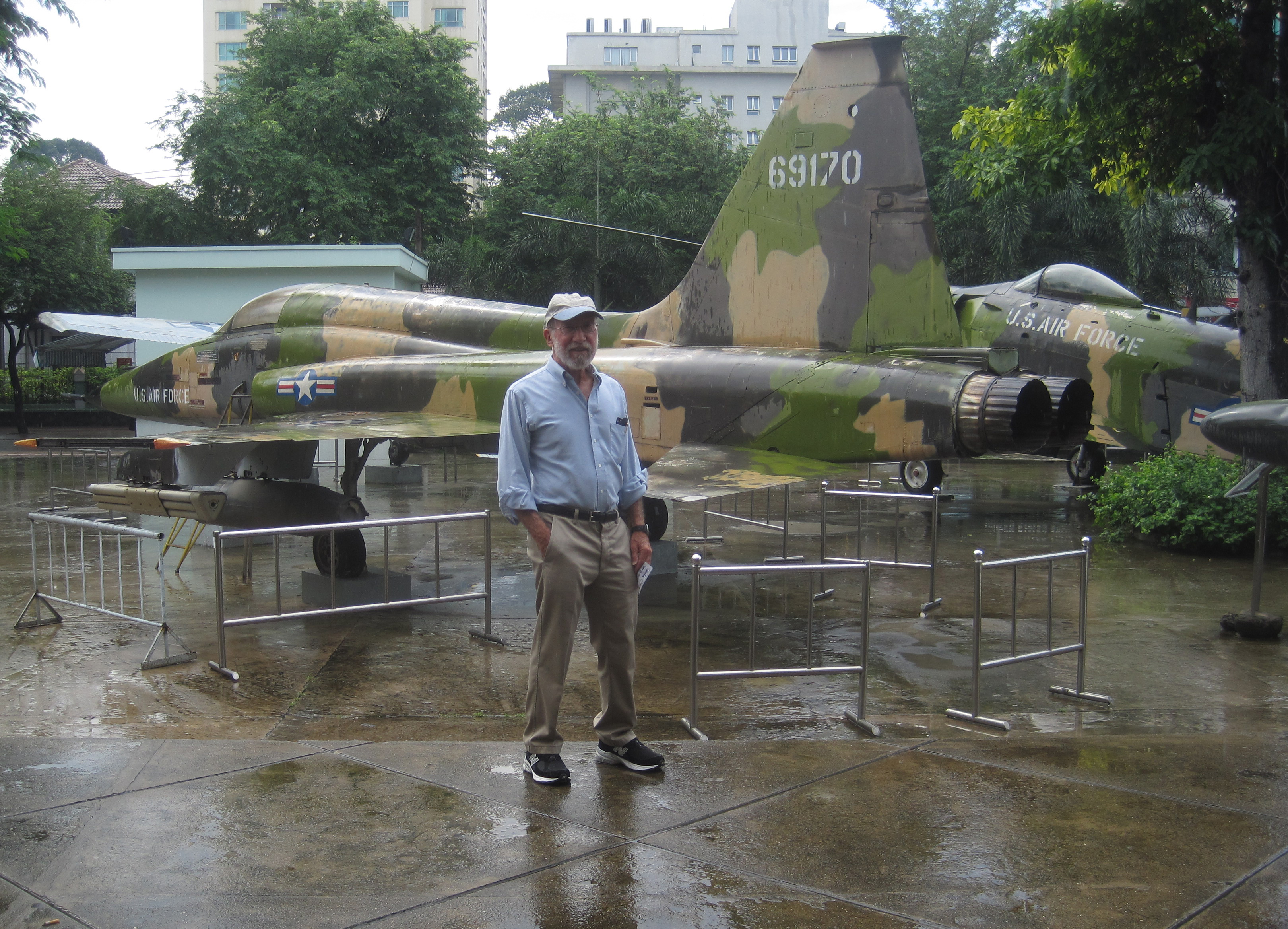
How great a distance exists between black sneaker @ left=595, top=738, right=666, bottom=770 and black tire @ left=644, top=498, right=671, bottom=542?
531cm

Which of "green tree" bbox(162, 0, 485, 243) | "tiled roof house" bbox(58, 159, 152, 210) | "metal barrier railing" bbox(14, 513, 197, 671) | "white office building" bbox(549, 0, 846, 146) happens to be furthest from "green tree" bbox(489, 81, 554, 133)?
"metal barrier railing" bbox(14, 513, 197, 671)

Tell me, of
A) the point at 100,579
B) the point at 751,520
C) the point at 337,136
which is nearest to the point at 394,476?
the point at 751,520

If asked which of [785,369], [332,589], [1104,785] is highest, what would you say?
[785,369]

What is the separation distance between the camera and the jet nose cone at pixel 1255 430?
15.3 ft

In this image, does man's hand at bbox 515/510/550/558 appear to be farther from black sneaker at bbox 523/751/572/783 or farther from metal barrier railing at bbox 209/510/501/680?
metal barrier railing at bbox 209/510/501/680

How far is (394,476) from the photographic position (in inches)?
675

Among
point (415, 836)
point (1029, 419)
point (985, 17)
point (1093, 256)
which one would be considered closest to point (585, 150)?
point (985, 17)

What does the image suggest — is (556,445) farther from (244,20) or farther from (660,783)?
(244,20)

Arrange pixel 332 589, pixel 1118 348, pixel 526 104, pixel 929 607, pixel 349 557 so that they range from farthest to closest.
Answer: pixel 526 104 → pixel 1118 348 → pixel 349 557 → pixel 929 607 → pixel 332 589

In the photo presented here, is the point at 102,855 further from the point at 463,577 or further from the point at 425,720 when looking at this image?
the point at 463,577

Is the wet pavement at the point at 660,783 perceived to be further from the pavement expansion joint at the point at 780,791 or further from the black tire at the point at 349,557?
the black tire at the point at 349,557

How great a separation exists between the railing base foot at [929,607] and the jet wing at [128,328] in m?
13.4

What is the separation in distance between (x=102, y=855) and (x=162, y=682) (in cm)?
289

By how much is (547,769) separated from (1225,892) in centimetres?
253
